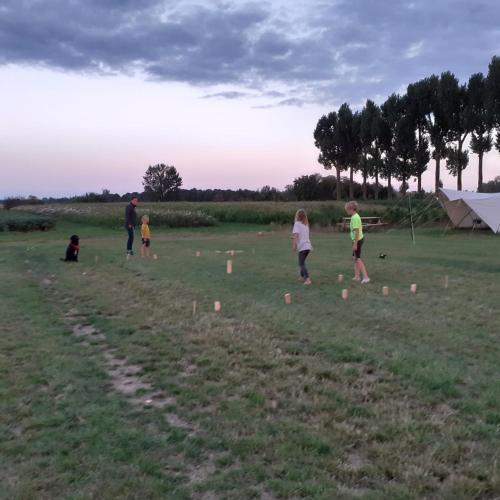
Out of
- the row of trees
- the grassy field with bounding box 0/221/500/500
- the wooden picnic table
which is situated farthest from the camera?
the row of trees

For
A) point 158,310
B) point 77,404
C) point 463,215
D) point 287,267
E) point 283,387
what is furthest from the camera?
point 463,215

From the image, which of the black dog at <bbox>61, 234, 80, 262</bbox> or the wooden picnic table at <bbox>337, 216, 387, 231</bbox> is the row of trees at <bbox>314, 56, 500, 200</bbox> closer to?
the wooden picnic table at <bbox>337, 216, 387, 231</bbox>

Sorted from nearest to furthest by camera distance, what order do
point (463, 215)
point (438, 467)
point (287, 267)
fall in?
point (438, 467)
point (287, 267)
point (463, 215)

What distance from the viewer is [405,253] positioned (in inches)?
758

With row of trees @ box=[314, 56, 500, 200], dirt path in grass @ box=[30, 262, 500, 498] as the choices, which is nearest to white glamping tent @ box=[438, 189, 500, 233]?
row of trees @ box=[314, 56, 500, 200]

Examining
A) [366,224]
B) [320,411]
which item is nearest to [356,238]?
[320,411]

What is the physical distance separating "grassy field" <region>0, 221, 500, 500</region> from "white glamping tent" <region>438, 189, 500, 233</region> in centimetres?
1913

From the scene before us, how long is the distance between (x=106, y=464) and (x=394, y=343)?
398 cm

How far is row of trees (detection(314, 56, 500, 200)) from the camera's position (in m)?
45.5

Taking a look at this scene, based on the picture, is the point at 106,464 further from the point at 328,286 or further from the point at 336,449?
the point at 328,286

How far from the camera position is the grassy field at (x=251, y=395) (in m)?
3.35

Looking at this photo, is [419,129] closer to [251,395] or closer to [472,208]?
[472,208]

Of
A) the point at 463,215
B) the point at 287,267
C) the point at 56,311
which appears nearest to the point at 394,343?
the point at 56,311

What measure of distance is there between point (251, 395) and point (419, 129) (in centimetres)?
5101
